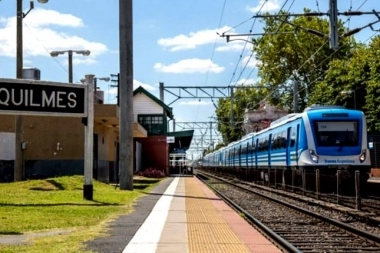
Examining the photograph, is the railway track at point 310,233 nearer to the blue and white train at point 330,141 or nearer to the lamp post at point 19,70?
the blue and white train at point 330,141

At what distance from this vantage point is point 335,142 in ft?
78.2

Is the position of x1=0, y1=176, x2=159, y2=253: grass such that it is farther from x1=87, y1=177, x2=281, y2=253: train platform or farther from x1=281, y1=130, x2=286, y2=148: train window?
x1=281, y1=130, x2=286, y2=148: train window

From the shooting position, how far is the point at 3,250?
927 centimetres

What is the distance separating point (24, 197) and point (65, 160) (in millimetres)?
12710

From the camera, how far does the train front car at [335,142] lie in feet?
77.0

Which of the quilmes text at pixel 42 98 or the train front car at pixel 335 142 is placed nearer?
the quilmes text at pixel 42 98

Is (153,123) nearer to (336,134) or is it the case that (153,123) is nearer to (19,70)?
(19,70)

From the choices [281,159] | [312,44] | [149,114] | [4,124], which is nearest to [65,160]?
[4,124]

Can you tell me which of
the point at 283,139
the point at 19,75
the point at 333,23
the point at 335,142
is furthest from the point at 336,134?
the point at 19,75

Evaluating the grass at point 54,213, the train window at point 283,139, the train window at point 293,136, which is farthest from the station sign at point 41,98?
the train window at point 283,139

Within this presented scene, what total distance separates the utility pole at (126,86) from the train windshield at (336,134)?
873 cm

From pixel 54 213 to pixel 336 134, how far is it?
1261cm

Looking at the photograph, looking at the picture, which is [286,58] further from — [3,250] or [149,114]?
[3,250]

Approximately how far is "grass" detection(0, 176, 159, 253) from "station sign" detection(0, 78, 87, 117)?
2.73 m
